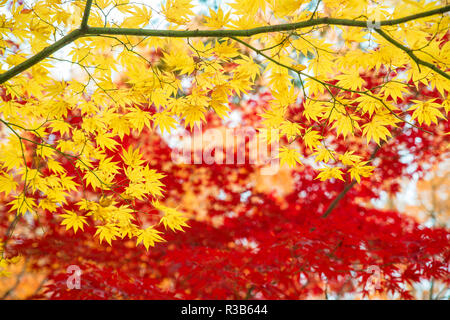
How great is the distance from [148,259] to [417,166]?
3438mm

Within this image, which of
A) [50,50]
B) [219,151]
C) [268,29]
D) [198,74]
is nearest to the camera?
[268,29]

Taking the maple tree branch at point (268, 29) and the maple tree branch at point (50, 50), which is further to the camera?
the maple tree branch at point (50, 50)

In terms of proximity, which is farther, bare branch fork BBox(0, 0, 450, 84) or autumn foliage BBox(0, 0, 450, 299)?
autumn foliage BBox(0, 0, 450, 299)

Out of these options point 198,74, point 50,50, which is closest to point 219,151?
point 198,74

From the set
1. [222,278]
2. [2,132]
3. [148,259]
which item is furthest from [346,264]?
[2,132]

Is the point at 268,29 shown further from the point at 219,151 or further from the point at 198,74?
the point at 219,151

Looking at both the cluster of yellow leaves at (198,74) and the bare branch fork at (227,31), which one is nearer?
the bare branch fork at (227,31)

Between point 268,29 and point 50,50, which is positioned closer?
point 268,29

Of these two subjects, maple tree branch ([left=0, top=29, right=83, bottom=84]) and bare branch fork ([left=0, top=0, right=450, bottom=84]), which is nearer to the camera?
bare branch fork ([left=0, top=0, right=450, bottom=84])

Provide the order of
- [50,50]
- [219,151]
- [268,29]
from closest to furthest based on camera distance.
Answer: [268,29] < [50,50] < [219,151]

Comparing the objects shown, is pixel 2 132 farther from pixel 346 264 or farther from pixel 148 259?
pixel 346 264

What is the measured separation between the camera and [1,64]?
1881 mm

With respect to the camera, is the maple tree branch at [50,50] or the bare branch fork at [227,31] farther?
the maple tree branch at [50,50]

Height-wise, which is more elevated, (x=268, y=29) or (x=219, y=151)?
(x=219, y=151)
